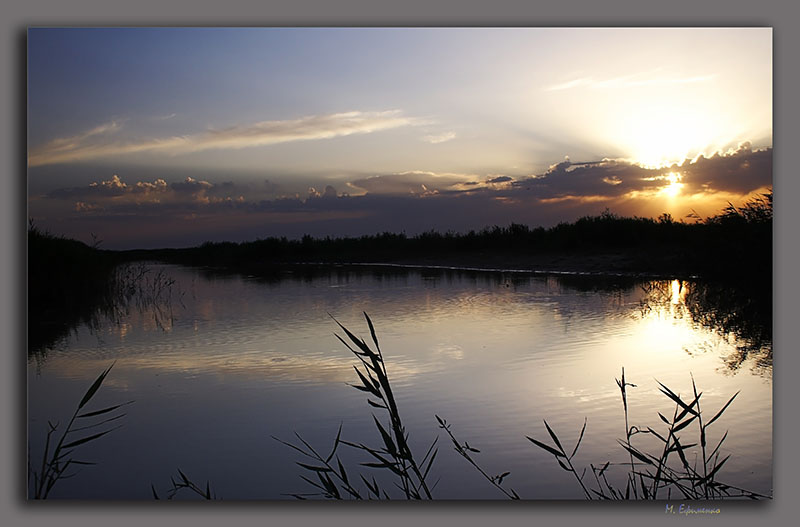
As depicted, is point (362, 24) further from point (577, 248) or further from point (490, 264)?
point (490, 264)

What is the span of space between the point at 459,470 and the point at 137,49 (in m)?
2.54

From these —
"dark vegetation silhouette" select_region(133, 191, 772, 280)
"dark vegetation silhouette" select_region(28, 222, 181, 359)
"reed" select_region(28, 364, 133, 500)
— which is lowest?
"reed" select_region(28, 364, 133, 500)

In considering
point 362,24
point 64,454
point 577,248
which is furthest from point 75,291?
point 577,248

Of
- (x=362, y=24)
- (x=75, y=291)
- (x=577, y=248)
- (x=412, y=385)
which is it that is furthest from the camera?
(x=577, y=248)

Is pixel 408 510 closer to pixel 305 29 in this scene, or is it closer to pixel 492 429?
pixel 492 429

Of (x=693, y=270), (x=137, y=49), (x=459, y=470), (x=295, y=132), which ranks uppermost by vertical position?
(x=137, y=49)

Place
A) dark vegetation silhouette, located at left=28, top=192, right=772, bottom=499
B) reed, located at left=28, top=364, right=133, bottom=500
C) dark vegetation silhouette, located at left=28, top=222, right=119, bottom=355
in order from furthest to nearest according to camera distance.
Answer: dark vegetation silhouette, located at left=28, top=222, right=119, bottom=355
reed, located at left=28, top=364, right=133, bottom=500
dark vegetation silhouette, located at left=28, top=192, right=772, bottom=499

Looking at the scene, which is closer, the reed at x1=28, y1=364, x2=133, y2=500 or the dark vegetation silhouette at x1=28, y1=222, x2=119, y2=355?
the reed at x1=28, y1=364, x2=133, y2=500

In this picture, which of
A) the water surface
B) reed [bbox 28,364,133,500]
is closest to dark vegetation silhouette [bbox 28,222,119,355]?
the water surface

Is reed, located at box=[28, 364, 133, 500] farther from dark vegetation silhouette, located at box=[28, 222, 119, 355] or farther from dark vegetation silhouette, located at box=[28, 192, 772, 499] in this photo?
dark vegetation silhouette, located at box=[28, 222, 119, 355]

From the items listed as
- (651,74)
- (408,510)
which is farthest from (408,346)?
(651,74)

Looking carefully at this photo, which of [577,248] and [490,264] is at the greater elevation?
[577,248]

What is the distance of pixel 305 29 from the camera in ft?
11.3

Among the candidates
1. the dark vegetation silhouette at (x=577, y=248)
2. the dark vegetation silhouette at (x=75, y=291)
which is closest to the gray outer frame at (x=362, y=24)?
the dark vegetation silhouette at (x=75, y=291)
